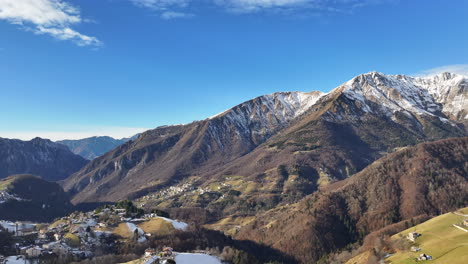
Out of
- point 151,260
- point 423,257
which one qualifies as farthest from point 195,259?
point 423,257

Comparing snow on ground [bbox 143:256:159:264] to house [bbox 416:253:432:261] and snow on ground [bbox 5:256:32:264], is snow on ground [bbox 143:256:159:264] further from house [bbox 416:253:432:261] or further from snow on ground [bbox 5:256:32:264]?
house [bbox 416:253:432:261]

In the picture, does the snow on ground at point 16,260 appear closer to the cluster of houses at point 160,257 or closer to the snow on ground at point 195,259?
the cluster of houses at point 160,257

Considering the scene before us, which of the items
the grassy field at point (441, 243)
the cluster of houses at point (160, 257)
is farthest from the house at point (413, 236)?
the cluster of houses at point (160, 257)

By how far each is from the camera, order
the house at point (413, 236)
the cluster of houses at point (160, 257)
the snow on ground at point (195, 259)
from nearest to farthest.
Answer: the cluster of houses at point (160, 257), the house at point (413, 236), the snow on ground at point (195, 259)

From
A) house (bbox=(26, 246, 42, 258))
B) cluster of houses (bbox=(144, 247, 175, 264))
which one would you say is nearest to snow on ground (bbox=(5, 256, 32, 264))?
house (bbox=(26, 246, 42, 258))

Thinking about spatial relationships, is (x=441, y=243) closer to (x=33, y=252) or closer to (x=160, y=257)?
(x=160, y=257)

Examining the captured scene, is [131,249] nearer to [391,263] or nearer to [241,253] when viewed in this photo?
[241,253]
